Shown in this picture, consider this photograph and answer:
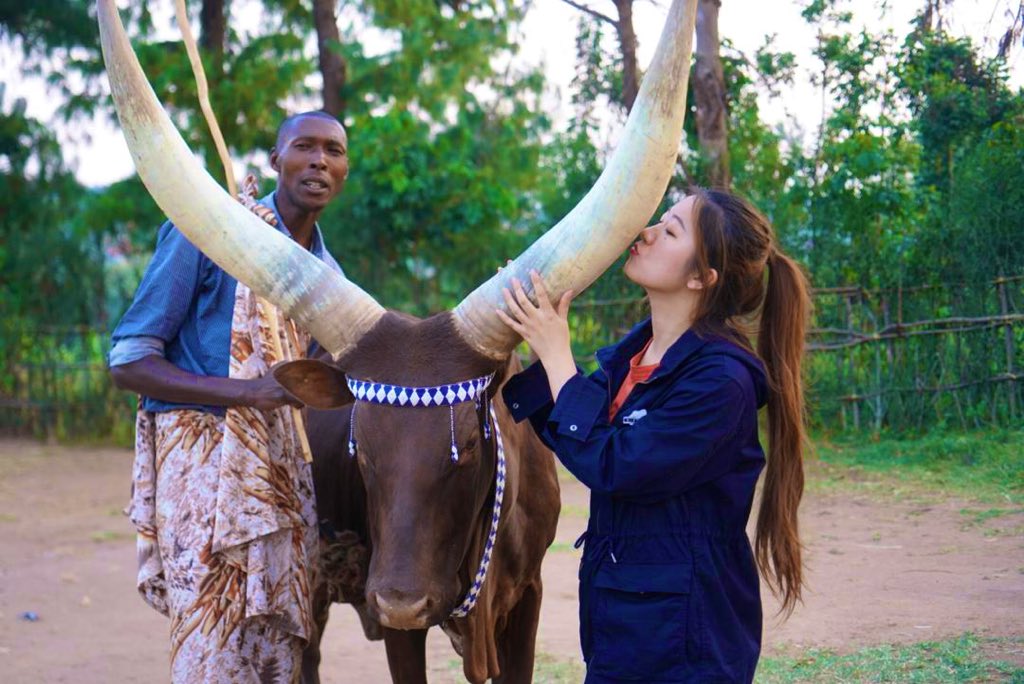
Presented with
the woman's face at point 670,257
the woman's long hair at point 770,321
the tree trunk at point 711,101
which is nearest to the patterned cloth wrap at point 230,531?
the woman's face at point 670,257

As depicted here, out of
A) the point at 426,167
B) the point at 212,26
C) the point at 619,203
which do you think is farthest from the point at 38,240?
the point at 619,203

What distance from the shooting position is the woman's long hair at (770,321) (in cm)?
271

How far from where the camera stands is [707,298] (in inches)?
108

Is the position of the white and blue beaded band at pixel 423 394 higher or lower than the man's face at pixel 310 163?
lower

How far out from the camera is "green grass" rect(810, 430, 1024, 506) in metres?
4.75

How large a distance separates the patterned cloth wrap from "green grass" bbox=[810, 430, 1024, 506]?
2941mm

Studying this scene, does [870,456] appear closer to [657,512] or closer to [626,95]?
[626,95]

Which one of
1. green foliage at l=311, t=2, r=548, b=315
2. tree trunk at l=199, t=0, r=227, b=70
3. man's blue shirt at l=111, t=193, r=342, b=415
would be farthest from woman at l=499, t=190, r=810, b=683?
tree trunk at l=199, t=0, r=227, b=70

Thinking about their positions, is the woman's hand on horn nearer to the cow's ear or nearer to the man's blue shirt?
the cow's ear

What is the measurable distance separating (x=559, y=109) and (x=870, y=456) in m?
6.97

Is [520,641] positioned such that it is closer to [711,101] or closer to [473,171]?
[711,101]

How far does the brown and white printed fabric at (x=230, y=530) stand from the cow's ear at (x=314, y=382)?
0.41 meters

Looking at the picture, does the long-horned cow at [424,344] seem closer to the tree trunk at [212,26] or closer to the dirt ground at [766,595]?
the dirt ground at [766,595]

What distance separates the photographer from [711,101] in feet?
27.0
